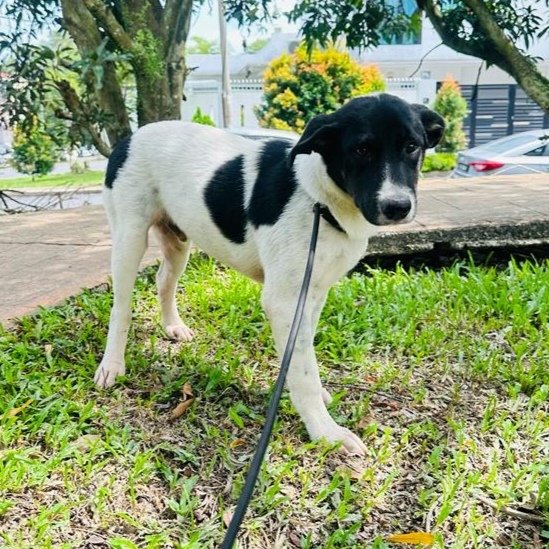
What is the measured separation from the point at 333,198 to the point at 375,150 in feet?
0.95

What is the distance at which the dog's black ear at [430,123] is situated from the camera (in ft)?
7.88

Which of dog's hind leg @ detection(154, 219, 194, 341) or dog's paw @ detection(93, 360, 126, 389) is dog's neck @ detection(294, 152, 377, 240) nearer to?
dog's hind leg @ detection(154, 219, 194, 341)

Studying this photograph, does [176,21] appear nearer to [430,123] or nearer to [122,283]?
[122,283]

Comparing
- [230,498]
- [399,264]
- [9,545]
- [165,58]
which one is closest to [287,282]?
[230,498]

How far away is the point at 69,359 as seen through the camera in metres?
3.07

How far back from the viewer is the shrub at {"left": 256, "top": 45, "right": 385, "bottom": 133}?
1572cm

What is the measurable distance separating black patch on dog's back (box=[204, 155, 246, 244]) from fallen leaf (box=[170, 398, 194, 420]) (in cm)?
72

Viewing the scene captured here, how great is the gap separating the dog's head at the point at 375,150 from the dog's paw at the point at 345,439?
85 cm

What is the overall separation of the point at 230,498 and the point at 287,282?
0.81 m

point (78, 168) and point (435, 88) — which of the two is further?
point (78, 168)

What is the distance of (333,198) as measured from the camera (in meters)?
2.37

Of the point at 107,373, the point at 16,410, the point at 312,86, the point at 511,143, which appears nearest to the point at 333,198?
the point at 107,373

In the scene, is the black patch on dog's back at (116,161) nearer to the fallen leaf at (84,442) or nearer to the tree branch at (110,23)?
the fallen leaf at (84,442)

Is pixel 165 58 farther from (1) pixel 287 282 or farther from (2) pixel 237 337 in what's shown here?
→ (1) pixel 287 282
